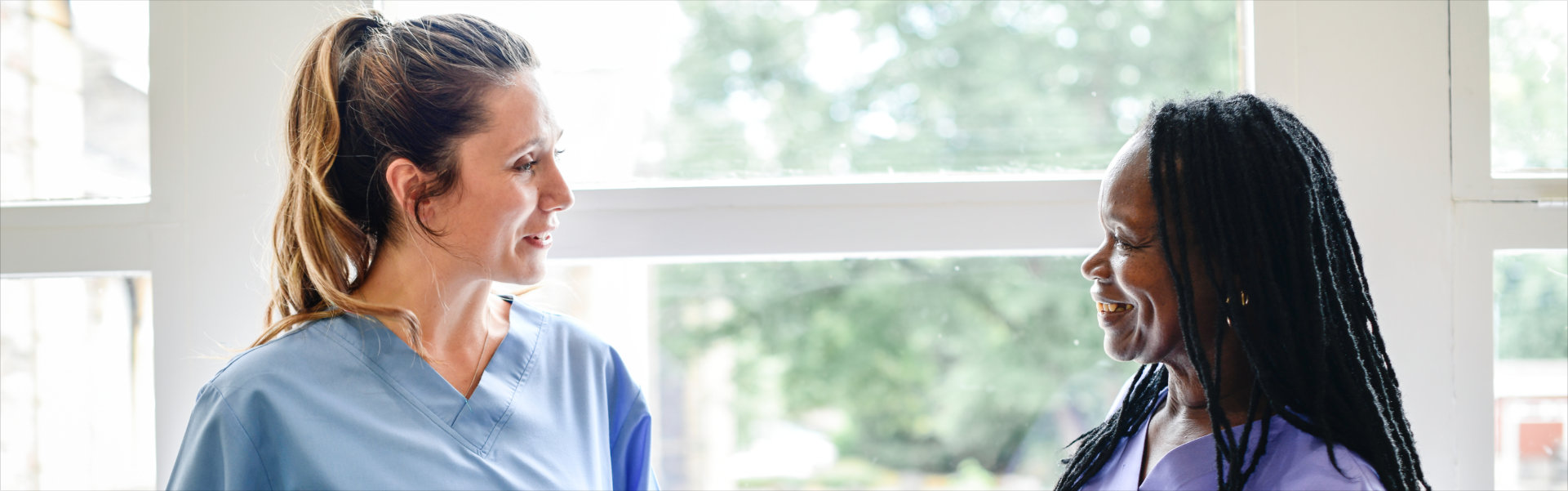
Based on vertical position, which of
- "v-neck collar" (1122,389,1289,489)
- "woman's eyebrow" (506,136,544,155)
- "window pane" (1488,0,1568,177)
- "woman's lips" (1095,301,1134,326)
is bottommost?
"v-neck collar" (1122,389,1289,489)

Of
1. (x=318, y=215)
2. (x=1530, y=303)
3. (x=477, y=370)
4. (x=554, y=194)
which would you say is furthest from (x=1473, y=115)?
(x=318, y=215)

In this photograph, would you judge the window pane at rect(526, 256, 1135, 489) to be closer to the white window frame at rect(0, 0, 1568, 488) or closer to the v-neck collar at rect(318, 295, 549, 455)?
the white window frame at rect(0, 0, 1568, 488)

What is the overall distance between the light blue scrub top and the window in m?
0.43

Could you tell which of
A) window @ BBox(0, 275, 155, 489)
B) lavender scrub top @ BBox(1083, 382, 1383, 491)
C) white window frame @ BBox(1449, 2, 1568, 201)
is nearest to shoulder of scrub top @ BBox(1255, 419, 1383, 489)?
lavender scrub top @ BBox(1083, 382, 1383, 491)

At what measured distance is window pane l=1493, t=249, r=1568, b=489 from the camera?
3.53 ft

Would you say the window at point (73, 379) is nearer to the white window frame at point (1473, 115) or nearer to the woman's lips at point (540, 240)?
the woman's lips at point (540, 240)

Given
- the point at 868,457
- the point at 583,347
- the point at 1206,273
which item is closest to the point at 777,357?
the point at 868,457

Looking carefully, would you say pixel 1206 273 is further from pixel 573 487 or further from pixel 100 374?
pixel 100 374

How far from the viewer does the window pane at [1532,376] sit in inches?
42.4

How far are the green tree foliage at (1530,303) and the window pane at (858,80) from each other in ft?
1.31

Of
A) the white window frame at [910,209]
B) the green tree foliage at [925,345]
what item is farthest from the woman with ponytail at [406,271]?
the green tree foliage at [925,345]

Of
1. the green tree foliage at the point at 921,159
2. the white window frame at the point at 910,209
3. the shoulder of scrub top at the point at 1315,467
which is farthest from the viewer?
the green tree foliage at the point at 921,159

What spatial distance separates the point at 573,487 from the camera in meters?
0.90

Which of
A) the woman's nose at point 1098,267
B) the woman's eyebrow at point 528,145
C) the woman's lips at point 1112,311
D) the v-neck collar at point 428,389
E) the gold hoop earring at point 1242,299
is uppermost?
the woman's eyebrow at point 528,145
